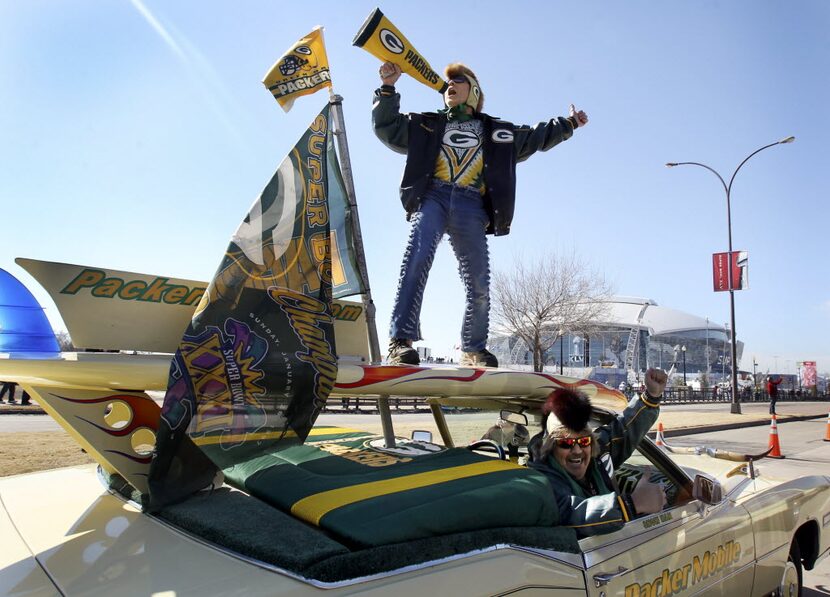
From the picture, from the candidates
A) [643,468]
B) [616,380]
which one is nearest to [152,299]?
[643,468]

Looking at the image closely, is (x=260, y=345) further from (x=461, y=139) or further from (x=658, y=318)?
(x=658, y=318)

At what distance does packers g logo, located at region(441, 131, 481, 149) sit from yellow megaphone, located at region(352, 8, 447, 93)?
13.5 inches

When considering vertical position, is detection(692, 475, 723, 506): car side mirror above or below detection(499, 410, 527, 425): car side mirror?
below

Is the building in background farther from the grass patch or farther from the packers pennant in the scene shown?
the packers pennant

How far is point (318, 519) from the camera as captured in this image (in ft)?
5.61

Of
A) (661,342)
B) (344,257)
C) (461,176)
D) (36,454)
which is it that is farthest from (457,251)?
(661,342)

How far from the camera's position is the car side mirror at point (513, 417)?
3.26 meters

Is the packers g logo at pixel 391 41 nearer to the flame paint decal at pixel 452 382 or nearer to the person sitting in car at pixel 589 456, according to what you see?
the flame paint decal at pixel 452 382

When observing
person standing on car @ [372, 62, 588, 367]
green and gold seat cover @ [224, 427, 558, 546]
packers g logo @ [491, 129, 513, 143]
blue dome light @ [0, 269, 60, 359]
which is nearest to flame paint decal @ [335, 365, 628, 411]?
green and gold seat cover @ [224, 427, 558, 546]

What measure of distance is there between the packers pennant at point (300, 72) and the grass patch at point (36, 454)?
508cm

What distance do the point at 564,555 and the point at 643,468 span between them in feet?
4.75

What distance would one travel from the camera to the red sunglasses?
2.54 m

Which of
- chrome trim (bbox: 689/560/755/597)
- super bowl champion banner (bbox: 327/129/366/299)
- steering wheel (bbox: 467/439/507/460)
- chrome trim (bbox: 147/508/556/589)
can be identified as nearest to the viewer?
chrome trim (bbox: 147/508/556/589)

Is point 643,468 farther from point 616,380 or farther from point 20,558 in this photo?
point 616,380
